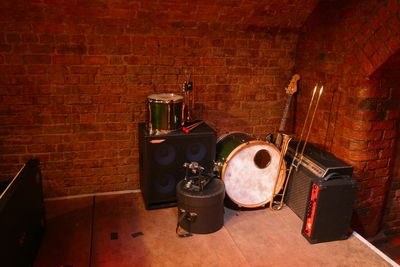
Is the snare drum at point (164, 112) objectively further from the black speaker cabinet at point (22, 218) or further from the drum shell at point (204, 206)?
the black speaker cabinet at point (22, 218)

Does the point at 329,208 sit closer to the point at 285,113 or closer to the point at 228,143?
the point at 228,143

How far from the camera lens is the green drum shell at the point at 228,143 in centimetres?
279

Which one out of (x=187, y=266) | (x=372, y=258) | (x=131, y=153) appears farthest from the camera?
(x=131, y=153)

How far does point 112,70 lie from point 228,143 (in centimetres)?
134

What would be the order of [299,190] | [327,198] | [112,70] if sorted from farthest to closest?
1. [112,70]
2. [299,190]
3. [327,198]

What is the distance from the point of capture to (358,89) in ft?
8.87

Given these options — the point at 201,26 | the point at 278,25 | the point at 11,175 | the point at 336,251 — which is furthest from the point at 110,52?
the point at 336,251

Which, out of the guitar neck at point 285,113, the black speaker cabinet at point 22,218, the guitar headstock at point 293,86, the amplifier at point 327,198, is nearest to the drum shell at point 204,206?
the amplifier at point 327,198

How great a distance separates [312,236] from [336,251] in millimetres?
211

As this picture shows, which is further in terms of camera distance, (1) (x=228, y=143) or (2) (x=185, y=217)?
(1) (x=228, y=143)

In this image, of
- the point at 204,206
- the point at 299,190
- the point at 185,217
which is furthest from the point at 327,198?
the point at 185,217

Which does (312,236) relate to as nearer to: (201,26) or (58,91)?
(201,26)

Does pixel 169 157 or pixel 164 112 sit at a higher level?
pixel 164 112

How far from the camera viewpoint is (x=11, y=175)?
117 inches
